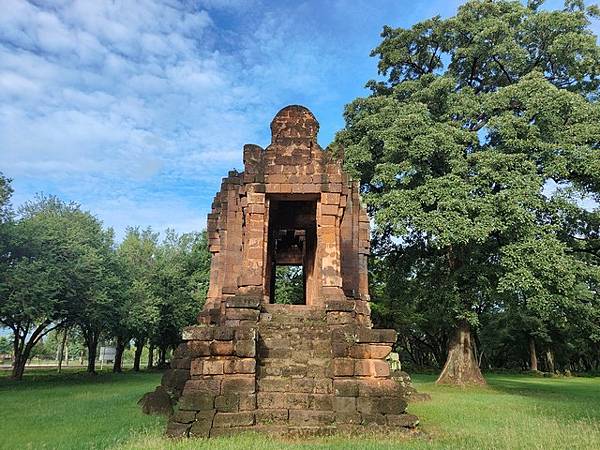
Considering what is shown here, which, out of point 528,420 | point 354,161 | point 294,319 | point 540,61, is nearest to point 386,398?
point 294,319

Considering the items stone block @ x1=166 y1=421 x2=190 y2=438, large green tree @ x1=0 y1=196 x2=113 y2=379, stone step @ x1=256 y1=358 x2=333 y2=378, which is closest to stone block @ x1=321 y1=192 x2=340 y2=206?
stone step @ x1=256 y1=358 x2=333 y2=378

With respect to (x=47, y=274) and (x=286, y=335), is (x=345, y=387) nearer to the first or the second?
(x=286, y=335)

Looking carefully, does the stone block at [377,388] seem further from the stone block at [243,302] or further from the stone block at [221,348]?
the stone block at [243,302]

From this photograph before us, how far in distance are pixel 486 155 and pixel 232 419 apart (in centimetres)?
1349

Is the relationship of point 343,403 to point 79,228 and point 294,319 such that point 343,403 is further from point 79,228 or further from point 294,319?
point 79,228

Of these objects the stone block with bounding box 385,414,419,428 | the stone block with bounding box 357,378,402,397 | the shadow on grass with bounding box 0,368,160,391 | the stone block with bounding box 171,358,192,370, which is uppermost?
the stone block with bounding box 171,358,192,370

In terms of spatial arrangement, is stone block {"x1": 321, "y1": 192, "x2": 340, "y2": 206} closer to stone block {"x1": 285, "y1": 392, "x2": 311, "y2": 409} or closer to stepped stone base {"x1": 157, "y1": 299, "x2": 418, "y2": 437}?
stepped stone base {"x1": 157, "y1": 299, "x2": 418, "y2": 437}

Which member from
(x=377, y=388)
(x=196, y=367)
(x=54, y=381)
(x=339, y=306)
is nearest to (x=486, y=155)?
(x=339, y=306)

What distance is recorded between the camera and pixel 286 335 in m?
9.93

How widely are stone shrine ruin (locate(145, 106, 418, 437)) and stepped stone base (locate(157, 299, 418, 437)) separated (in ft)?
0.06

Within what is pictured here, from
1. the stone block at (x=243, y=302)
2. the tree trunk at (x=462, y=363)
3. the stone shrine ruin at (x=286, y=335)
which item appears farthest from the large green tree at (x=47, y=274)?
the tree trunk at (x=462, y=363)

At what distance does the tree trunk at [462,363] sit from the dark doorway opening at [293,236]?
7.00 metres

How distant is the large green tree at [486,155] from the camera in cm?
1630

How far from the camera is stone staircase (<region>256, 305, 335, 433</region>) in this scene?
806 centimetres
